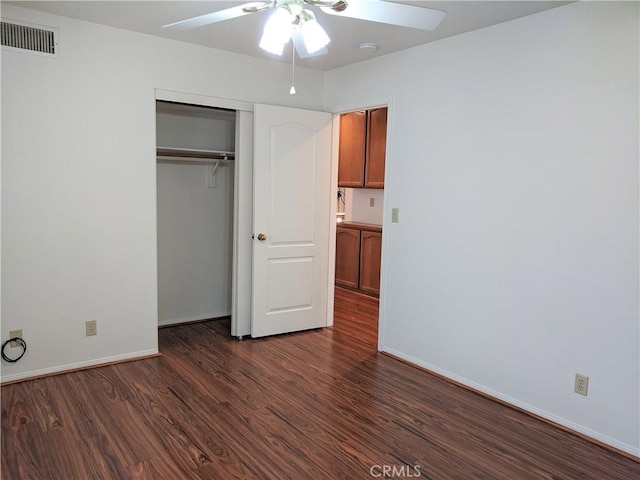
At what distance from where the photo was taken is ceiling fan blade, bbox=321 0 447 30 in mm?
1926

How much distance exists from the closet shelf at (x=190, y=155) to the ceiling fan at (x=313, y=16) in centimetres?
202

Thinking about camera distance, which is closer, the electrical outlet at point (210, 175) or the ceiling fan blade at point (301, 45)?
the ceiling fan blade at point (301, 45)

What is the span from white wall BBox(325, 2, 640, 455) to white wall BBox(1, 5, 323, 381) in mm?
1870

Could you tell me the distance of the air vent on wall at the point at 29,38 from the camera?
10.1 ft

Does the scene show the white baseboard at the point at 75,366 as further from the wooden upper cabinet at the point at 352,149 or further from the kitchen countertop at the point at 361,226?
the wooden upper cabinet at the point at 352,149

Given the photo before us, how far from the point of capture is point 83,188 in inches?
135

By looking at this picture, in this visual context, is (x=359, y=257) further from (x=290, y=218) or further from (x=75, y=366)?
(x=75, y=366)


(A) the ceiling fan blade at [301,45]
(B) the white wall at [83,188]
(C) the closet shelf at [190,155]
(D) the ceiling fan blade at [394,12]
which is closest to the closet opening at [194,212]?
(C) the closet shelf at [190,155]

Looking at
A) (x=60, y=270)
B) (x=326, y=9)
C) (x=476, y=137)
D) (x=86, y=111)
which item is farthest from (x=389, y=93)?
(x=60, y=270)

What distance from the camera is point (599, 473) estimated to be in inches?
95.6

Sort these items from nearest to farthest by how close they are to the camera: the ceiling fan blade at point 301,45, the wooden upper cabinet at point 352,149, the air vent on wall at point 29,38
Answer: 1. the ceiling fan blade at point 301,45
2. the air vent on wall at point 29,38
3. the wooden upper cabinet at point 352,149

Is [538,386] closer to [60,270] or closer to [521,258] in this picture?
[521,258]

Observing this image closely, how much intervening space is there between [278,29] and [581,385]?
255cm

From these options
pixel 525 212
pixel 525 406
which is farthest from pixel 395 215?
pixel 525 406
